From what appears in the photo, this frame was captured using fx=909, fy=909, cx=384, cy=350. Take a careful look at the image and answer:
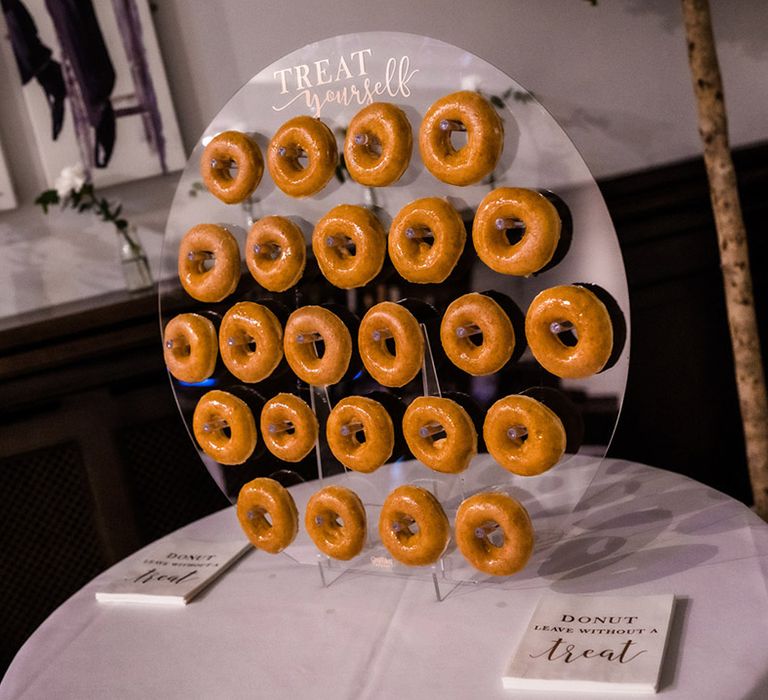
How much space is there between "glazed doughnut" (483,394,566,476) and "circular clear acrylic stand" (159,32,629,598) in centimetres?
4

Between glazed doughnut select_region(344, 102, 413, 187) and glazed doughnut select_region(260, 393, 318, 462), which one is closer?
glazed doughnut select_region(344, 102, 413, 187)

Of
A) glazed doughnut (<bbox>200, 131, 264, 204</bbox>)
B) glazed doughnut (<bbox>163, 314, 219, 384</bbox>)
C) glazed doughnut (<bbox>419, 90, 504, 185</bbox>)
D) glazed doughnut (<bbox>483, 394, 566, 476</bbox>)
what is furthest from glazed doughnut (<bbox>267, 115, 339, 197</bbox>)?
glazed doughnut (<bbox>483, 394, 566, 476</bbox>)

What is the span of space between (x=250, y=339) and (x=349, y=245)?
21 cm

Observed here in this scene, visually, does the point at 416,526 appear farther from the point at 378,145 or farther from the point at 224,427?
the point at 378,145

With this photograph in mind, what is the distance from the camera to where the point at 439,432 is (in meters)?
1.17

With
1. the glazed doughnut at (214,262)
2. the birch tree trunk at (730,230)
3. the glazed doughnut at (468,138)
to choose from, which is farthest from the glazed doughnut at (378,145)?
the birch tree trunk at (730,230)

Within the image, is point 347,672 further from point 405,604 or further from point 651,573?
point 651,573

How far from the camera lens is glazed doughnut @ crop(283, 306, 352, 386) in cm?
119

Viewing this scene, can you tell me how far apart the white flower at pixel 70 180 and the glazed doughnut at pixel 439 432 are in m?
1.39

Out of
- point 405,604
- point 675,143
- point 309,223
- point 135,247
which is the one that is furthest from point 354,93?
point 675,143

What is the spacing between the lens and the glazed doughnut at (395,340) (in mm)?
1135

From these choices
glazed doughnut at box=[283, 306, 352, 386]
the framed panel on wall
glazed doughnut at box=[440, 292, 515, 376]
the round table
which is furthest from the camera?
the framed panel on wall

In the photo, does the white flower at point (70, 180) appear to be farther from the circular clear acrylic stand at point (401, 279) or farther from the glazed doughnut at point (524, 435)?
the glazed doughnut at point (524, 435)

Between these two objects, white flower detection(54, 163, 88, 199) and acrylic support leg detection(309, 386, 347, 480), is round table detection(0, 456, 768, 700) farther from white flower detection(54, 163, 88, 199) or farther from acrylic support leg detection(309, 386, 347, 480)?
white flower detection(54, 163, 88, 199)
